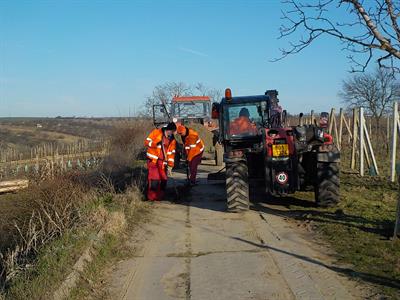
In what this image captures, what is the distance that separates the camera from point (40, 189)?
993cm

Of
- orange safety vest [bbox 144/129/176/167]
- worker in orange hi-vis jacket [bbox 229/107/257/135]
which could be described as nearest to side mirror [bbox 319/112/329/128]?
worker in orange hi-vis jacket [bbox 229/107/257/135]

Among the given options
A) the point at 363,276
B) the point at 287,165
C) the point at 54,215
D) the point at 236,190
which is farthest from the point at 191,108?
the point at 363,276

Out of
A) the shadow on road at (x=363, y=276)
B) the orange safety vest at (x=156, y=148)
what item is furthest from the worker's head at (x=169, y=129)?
the shadow on road at (x=363, y=276)

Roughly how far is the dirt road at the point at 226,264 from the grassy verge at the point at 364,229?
1.14 ft

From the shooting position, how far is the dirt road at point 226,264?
18.1 feet

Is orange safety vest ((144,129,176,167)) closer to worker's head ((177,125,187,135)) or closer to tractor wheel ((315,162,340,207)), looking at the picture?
worker's head ((177,125,187,135))

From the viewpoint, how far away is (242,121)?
11.9 metres

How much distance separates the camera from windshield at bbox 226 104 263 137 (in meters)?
11.9

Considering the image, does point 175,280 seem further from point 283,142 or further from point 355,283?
point 283,142

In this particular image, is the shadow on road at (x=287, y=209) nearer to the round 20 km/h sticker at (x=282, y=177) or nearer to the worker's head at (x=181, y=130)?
the round 20 km/h sticker at (x=282, y=177)

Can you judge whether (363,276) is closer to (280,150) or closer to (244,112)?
(280,150)

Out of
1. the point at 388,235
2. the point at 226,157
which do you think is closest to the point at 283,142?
the point at 226,157

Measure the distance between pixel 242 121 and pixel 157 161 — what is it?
86.8 inches

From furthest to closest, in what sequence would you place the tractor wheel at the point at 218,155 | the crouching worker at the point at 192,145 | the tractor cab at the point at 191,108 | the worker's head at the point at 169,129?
the tractor cab at the point at 191,108
the tractor wheel at the point at 218,155
the crouching worker at the point at 192,145
the worker's head at the point at 169,129
